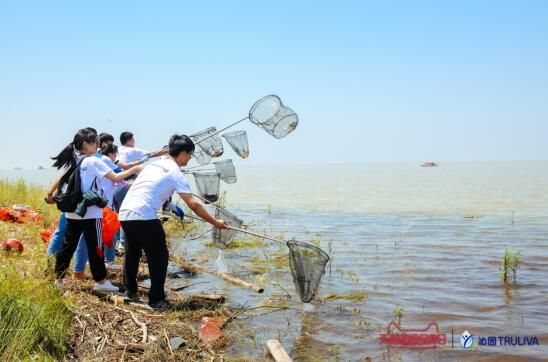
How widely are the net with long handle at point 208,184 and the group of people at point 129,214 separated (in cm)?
300

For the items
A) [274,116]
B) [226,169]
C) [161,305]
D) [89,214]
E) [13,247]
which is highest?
[274,116]

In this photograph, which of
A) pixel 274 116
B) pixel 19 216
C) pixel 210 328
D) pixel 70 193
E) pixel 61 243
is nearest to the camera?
pixel 210 328

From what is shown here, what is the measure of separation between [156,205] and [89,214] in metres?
0.78

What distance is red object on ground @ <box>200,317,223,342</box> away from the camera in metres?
4.45

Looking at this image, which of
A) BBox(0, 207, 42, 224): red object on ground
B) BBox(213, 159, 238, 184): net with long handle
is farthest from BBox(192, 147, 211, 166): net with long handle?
BBox(0, 207, 42, 224): red object on ground

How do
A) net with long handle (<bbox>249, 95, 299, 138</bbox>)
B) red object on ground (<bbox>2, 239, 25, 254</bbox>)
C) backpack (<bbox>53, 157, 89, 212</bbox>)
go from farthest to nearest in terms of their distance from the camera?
net with long handle (<bbox>249, 95, 299, 138</bbox>)
red object on ground (<bbox>2, 239, 25, 254</bbox>)
backpack (<bbox>53, 157, 89, 212</bbox>)

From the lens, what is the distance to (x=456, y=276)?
7332 millimetres

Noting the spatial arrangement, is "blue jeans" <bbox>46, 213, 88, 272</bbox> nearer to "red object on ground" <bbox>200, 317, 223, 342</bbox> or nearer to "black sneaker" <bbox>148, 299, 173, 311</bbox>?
"black sneaker" <bbox>148, 299, 173, 311</bbox>

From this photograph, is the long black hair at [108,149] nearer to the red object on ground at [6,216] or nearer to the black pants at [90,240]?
the black pants at [90,240]

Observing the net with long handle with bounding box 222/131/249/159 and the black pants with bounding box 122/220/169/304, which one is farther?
the net with long handle with bounding box 222/131/249/159

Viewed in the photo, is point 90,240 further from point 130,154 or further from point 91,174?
point 130,154

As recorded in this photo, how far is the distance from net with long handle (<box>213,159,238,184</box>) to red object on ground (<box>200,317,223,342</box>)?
4.12 metres

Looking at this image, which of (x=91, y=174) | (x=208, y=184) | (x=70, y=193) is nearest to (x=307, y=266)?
(x=91, y=174)

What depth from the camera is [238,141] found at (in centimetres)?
819
